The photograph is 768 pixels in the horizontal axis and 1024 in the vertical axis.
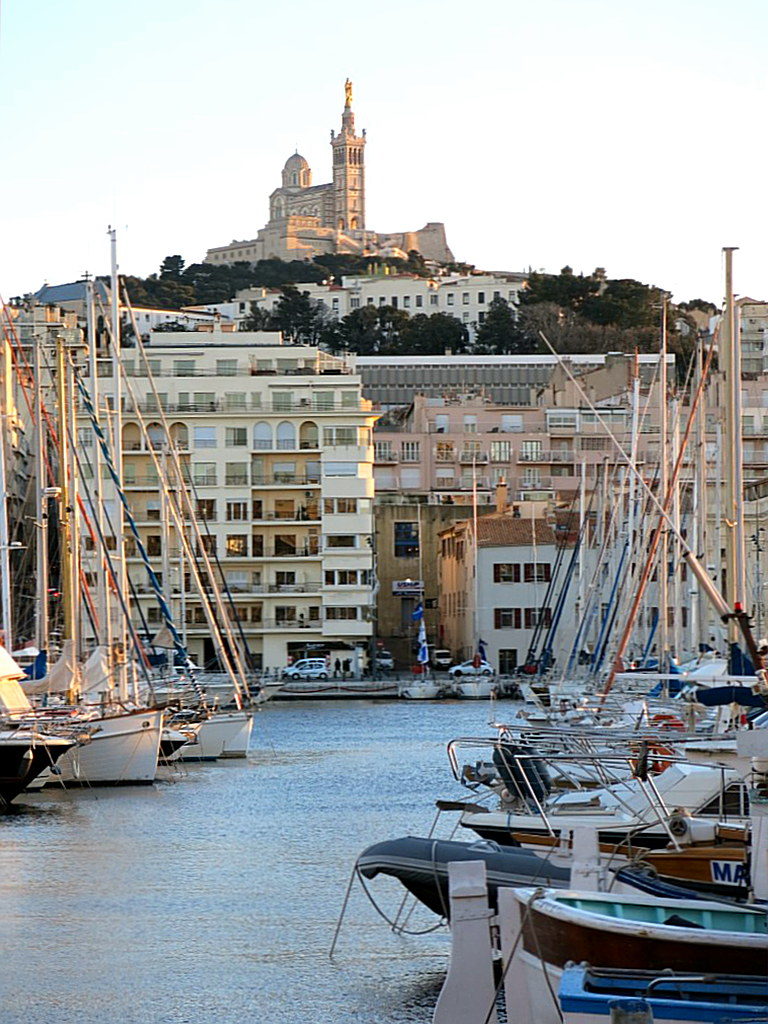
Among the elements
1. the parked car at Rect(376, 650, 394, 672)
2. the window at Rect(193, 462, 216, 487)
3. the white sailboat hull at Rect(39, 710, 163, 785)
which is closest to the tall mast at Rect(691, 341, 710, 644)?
the white sailboat hull at Rect(39, 710, 163, 785)

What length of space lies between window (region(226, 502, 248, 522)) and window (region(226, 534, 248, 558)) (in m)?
0.97

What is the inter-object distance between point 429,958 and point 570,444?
355 feet

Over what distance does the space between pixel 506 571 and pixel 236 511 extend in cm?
1605

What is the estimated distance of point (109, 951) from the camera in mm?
22109

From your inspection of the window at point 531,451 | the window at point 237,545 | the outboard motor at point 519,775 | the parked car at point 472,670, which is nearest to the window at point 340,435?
the window at point 237,545

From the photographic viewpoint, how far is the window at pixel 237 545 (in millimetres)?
106312

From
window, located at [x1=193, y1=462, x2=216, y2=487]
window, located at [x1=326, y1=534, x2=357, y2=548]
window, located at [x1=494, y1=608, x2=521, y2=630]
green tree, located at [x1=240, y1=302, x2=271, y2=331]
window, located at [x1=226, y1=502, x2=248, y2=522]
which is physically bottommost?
window, located at [x1=494, y1=608, x2=521, y2=630]

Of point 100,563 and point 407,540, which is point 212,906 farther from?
point 407,540

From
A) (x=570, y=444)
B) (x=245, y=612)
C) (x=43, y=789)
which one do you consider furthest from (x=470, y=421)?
(x=43, y=789)

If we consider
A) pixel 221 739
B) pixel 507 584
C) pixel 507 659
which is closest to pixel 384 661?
pixel 507 659

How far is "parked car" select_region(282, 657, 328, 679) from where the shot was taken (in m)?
102

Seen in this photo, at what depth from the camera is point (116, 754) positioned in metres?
43.4

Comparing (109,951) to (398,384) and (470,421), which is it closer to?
(470,421)

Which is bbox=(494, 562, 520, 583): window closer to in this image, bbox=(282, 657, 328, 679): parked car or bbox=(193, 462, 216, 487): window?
bbox=(282, 657, 328, 679): parked car
